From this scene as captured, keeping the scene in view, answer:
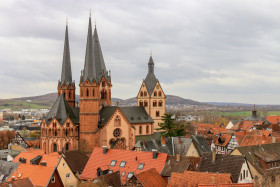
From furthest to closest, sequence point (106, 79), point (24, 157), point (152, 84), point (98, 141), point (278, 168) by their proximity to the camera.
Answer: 1. point (152, 84)
2. point (106, 79)
3. point (98, 141)
4. point (24, 157)
5. point (278, 168)

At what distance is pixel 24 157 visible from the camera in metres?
60.6

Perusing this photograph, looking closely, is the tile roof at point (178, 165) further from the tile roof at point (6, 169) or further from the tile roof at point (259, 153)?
the tile roof at point (6, 169)

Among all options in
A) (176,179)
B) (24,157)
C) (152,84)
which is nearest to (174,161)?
(176,179)

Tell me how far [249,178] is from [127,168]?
15180 millimetres

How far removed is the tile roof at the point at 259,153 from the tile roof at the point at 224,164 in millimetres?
7348

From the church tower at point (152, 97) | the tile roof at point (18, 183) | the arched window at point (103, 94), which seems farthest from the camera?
the church tower at point (152, 97)

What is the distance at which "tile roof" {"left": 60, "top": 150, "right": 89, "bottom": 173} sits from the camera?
5620 centimetres

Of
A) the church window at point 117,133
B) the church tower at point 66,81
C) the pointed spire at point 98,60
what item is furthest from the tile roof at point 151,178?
the church tower at point 66,81

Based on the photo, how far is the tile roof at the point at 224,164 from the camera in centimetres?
4347

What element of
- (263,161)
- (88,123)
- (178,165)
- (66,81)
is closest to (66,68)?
(66,81)

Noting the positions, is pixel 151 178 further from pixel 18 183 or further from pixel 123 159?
pixel 18 183

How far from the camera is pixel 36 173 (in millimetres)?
48688

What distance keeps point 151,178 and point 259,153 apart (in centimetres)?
1984

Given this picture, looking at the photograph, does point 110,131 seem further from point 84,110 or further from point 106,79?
point 106,79
